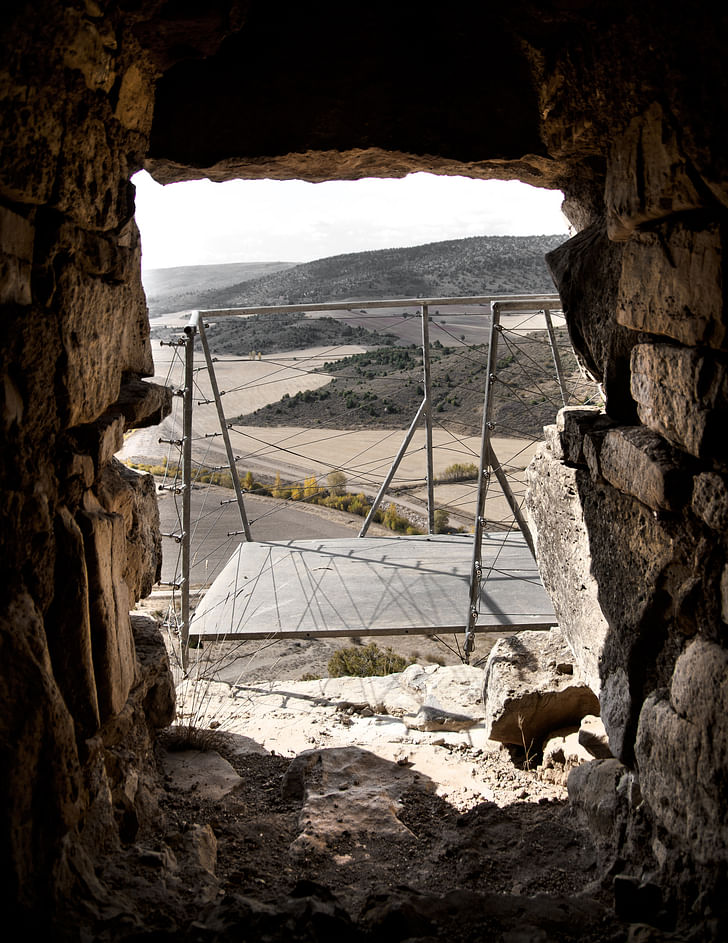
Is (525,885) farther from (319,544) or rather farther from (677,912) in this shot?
(319,544)

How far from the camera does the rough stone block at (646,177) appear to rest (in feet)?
6.69

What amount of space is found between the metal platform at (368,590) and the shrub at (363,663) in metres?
1.18

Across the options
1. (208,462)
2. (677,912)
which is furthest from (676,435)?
(208,462)

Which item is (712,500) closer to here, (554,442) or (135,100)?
(554,442)

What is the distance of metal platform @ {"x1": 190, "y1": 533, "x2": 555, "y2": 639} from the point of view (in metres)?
5.19

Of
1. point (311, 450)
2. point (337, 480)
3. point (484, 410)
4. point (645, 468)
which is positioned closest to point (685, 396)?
point (645, 468)

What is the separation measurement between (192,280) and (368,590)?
52.7 feet

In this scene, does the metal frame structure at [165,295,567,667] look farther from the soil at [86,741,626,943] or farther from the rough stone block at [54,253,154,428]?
the rough stone block at [54,253,154,428]

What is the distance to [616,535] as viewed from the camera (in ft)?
8.92

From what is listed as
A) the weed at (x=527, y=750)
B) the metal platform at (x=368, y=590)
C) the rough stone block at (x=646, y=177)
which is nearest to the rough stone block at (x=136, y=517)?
the rough stone block at (x=646, y=177)

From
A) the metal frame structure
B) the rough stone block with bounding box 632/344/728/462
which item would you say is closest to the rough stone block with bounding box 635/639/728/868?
the rough stone block with bounding box 632/344/728/462

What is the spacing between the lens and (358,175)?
3.35 m

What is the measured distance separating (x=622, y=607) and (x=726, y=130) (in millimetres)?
1466

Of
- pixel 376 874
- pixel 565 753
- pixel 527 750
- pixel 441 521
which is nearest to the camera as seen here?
pixel 376 874
